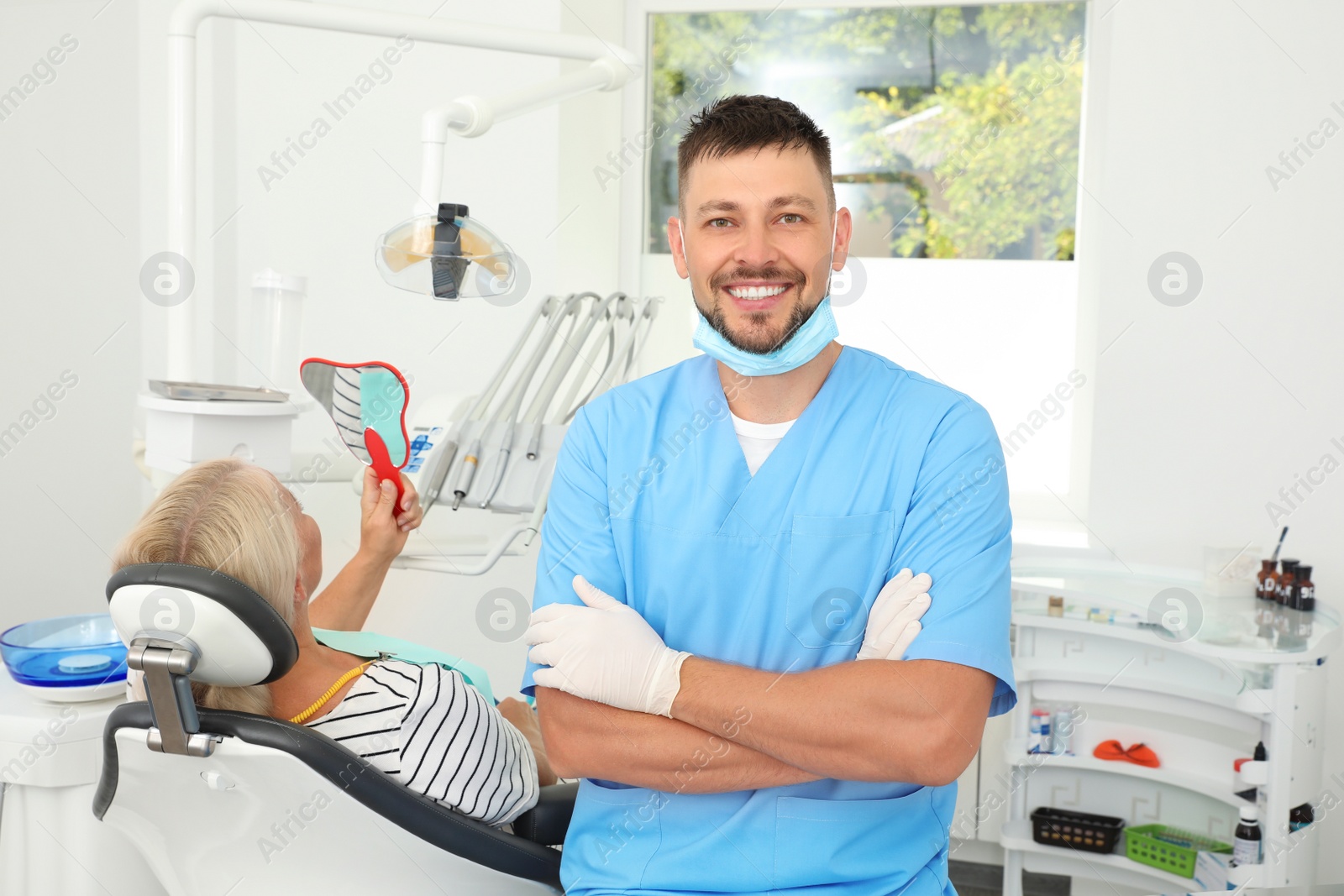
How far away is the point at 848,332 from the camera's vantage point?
302 centimetres

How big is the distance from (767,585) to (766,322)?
0.31m

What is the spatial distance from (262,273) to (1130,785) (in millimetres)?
2070

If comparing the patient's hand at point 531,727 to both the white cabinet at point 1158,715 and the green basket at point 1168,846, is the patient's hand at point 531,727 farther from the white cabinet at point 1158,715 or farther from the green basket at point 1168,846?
the green basket at point 1168,846

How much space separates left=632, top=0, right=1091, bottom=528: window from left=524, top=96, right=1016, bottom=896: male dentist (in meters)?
1.66

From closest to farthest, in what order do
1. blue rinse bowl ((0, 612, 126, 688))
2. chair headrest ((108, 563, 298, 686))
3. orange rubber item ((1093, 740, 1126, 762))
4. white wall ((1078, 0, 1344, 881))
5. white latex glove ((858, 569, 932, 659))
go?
chair headrest ((108, 563, 298, 686)), white latex glove ((858, 569, 932, 659)), blue rinse bowl ((0, 612, 126, 688)), orange rubber item ((1093, 740, 1126, 762)), white wall ((1078, 0, 1344, 881))

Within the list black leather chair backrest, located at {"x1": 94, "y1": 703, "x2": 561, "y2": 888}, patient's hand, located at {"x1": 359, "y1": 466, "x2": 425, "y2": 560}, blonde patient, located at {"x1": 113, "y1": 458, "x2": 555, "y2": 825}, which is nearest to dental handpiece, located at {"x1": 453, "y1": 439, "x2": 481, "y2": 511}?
patient's hand, located at {"x1": 359, "y1": 466, "x2": 425, "y2": 560}

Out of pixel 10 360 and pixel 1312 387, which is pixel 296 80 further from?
pixel 1312 387

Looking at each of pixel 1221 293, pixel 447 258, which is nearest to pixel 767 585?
pixel 447 258

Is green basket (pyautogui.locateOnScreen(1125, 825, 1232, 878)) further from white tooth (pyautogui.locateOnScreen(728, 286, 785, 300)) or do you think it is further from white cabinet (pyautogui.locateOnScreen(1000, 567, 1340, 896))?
white tooth (pyautogui.locateOnScreen(728, 286, 785, 300))

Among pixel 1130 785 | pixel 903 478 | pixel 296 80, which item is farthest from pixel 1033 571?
pixel 296 80

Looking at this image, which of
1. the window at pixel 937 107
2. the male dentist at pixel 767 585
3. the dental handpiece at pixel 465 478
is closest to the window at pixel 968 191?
the window at pixel 937 107

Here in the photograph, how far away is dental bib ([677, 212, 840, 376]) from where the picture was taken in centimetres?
130

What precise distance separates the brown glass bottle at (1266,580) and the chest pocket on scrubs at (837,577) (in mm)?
1439

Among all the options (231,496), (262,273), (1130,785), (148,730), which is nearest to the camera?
(148,730)
